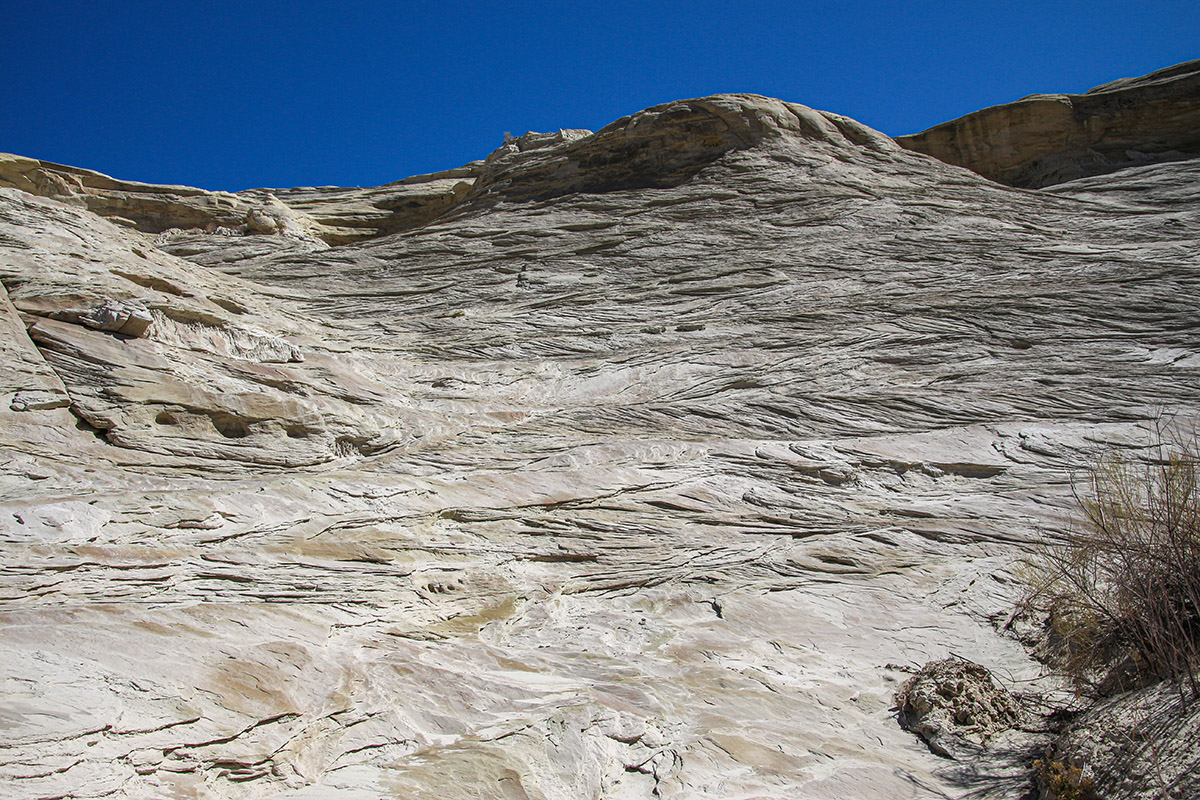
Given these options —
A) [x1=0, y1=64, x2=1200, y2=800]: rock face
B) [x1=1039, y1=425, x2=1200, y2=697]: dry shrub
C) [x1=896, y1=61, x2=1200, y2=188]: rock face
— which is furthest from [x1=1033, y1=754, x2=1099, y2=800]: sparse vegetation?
[x1=896, y1=61, x2=1200, y2=188]: rock face

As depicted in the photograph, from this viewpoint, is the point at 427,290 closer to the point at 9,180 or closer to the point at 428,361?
the point at 428,361

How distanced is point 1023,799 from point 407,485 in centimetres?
608

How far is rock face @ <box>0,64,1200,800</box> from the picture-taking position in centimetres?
486

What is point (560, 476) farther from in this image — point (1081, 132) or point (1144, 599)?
point (1081, 132)

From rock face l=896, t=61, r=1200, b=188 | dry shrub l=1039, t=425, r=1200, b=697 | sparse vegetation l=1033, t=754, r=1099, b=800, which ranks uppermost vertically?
rock face l=896, t=61, r=1200, b=188

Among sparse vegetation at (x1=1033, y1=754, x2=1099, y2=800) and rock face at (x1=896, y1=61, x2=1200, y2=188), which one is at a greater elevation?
rock face at (x1=896, y1=61, x2=1200, y2=188)

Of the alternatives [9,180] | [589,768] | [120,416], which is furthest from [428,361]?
[9,180]

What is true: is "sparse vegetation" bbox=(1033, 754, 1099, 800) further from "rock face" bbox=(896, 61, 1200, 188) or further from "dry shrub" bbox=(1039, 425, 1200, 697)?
"rock face" bbox=(896, 61, 1200, 188)

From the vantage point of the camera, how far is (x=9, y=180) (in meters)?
22.2

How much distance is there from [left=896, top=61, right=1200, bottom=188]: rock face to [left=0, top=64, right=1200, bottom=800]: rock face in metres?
3.40

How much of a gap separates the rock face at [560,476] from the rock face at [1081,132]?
3396 millimetres

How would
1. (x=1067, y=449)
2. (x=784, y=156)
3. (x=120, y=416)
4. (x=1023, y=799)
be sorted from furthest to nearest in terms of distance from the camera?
(x=784, y=156) → (x=1067, y=449) → (x=120, y=416) → (x=1023, y=799)

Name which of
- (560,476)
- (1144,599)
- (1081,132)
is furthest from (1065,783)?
(1081,132)

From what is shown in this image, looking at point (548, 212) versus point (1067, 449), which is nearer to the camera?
point (1067, 449)
